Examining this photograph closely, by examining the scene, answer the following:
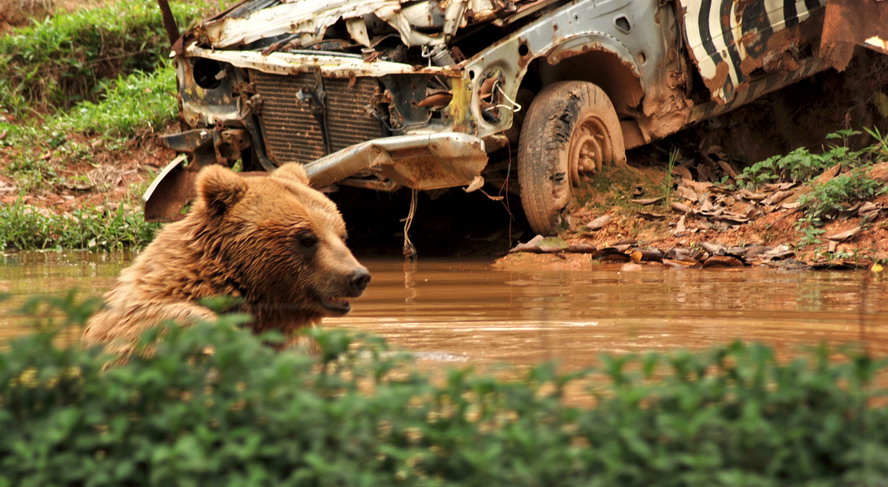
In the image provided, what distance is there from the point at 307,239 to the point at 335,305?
12.2 inches

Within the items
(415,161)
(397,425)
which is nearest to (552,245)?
(415,161)

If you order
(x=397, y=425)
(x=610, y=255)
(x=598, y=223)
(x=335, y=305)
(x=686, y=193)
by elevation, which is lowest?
(x=397, y=425)

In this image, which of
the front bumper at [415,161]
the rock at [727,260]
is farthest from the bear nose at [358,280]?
the rock at [727,260]

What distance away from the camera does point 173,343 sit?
2529mm

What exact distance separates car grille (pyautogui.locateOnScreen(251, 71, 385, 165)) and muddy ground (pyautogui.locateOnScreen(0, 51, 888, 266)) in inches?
36.9

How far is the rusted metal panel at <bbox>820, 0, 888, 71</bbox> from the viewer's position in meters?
9.51

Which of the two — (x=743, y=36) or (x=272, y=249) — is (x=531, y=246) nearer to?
(x=743, y=36)

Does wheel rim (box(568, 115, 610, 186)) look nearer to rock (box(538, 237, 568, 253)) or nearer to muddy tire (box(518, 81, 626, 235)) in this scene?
muddy tire (box(518, 81, 626, 235))

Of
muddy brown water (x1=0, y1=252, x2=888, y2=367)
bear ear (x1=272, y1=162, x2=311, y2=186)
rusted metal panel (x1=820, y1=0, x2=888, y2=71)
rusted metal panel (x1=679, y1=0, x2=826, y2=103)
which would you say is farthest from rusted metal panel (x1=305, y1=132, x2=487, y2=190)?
rusted metal panel (x1=820, y1=0, x2=888, y2=71)

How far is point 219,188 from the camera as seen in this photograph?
460 cm

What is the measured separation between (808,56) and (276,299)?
27.1 feet

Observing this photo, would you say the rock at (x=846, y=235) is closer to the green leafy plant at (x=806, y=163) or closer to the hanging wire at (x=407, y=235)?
the green leafy plant at (x=806, y=163)

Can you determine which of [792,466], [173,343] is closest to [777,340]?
[792,466]

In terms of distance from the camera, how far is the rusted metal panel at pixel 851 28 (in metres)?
9.51
